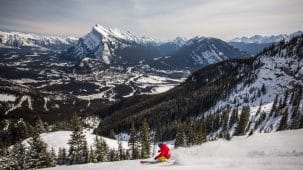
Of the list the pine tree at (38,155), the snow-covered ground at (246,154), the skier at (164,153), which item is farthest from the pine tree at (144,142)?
the skier at (164,153)

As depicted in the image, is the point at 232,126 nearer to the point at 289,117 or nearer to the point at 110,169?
the point at 289,117

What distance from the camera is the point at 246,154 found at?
28594 millimetres

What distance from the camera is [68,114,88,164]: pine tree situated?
212 feet

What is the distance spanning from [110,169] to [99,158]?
40530 millimetres

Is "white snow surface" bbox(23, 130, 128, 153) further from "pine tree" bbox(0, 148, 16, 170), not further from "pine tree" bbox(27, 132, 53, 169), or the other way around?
"pine tree" bbox(27, 132, 53, 169)

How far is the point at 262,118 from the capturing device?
506ft

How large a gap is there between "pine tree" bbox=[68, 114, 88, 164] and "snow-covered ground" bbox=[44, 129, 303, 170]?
3184cm

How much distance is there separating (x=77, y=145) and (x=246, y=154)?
48.3 m

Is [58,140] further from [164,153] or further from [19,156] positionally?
[164,153]

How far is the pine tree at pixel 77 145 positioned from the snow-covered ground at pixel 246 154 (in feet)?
104

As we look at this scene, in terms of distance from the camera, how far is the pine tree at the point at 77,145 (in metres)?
64.7

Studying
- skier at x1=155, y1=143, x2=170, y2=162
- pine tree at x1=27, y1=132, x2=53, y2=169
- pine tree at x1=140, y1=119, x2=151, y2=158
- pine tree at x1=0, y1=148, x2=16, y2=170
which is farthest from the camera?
pine tree at x1=140, y1=119, x2=151, y2=158

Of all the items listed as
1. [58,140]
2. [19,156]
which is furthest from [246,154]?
[58,140]

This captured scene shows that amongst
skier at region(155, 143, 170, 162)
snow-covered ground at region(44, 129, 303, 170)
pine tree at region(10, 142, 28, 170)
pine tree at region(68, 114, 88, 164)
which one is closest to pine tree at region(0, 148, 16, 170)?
pine tree at region(10, 142, 28, 170)
